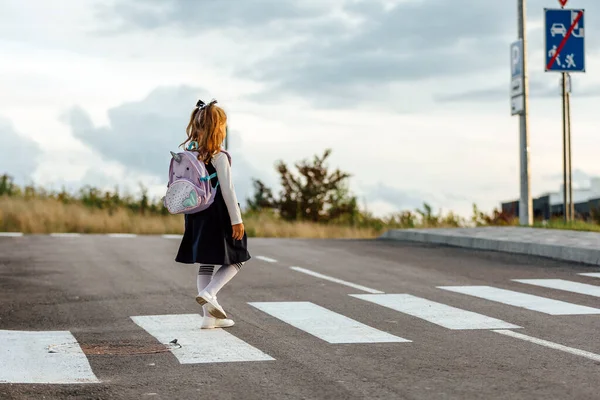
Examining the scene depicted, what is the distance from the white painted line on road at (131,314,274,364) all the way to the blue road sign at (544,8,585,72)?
15689 mm

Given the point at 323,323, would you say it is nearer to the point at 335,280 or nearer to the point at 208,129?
the point at 208,129

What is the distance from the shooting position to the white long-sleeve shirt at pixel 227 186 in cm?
789

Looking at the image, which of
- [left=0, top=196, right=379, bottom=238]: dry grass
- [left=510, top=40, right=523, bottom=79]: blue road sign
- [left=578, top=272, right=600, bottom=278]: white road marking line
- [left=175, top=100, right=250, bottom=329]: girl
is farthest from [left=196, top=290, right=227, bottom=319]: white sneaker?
[left=0, top=196, right=379, bottom=238]: dry grass

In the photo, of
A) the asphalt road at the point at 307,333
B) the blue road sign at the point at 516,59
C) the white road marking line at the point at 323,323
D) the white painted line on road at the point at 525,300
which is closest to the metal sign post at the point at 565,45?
the blue road sign at the point at 516,59

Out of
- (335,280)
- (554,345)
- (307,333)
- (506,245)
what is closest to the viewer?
(554,345)

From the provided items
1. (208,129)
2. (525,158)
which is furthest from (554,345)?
(525,158)

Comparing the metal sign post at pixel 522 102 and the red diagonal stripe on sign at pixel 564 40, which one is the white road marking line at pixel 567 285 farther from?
the red diagonal stripe on sign at pixel 564 40

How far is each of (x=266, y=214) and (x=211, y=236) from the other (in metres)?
24.3

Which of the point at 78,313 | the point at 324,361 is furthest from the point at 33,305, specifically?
the point at 324,361

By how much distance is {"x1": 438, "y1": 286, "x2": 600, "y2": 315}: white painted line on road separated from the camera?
931 cm

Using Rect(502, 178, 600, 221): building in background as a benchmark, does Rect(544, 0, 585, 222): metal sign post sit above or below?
above

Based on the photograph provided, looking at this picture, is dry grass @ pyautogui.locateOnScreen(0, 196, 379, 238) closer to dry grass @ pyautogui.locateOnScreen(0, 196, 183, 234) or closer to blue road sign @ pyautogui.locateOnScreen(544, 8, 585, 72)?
dry grass @ pyautogui.locateOnScreen(0, 196, 183, 234)

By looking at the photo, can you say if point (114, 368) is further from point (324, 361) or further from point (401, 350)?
point (401, 350)

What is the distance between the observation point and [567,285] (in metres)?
11.6
